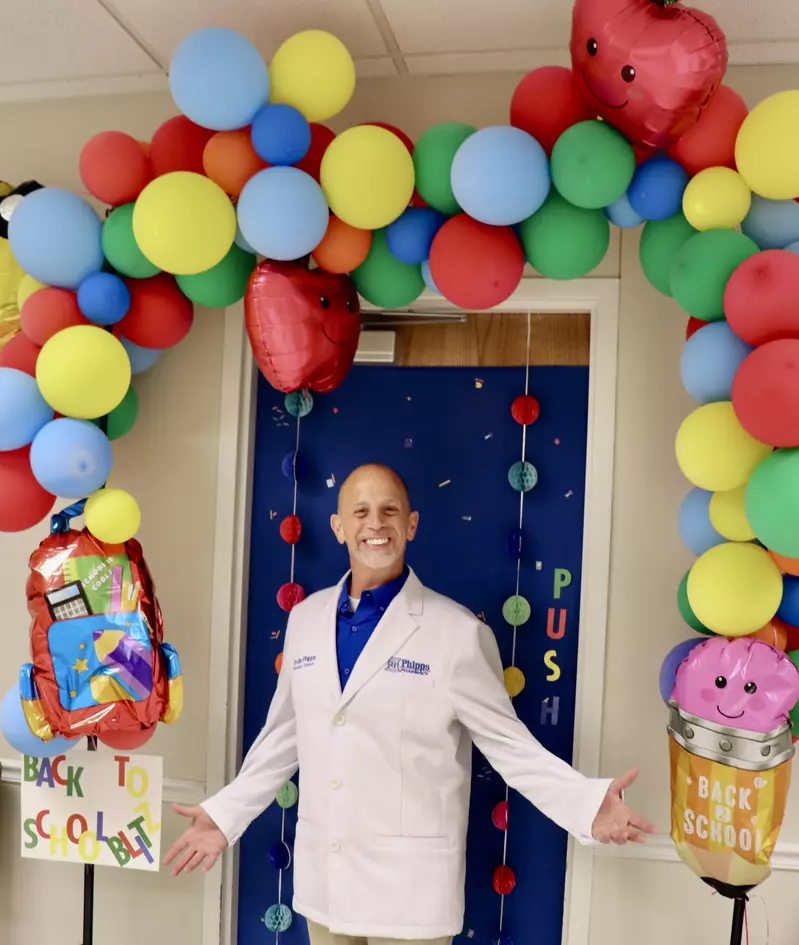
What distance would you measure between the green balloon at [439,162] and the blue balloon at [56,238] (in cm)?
76

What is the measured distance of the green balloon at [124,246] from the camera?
2.07 metres

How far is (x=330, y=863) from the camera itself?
6.79ft

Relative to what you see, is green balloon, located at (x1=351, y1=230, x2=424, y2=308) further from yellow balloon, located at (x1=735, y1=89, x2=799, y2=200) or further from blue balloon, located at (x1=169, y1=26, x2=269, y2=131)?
yellow balloon, located at (x1=735, y1=89, x2=799, y2=200)

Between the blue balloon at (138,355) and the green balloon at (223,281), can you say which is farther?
the blue balloon at (138,355)

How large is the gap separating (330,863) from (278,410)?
1216 mm

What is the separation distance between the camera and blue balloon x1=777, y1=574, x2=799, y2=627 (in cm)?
189

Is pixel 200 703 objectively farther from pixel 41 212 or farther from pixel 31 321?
pixel 41 212

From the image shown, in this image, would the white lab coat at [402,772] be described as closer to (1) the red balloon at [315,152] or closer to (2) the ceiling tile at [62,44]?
(1) the red balloon at [315,152]

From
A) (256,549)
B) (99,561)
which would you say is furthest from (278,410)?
(99,561)

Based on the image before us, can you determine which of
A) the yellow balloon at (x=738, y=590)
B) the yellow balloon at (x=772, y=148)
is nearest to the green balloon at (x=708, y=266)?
the yellow balloon at (x=772, y=148)

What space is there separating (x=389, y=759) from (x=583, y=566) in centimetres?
73

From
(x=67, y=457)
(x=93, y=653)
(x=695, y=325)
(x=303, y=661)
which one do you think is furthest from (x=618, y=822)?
(x=67, y=457)

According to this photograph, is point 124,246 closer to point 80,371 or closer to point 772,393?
point 80,371

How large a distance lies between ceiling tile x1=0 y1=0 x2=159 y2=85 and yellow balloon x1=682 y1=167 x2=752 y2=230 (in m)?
1.45
